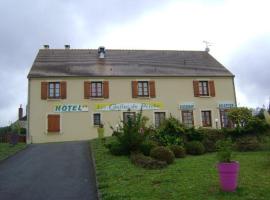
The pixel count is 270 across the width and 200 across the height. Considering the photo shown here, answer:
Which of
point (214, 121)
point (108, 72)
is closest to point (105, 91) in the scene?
point (108, 72)

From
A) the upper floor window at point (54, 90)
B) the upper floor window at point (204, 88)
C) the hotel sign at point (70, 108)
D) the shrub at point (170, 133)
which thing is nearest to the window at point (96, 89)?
the hotel sign at point (70, 108)

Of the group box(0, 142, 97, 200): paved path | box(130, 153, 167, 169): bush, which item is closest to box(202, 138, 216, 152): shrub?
box(130, 153, 167, 169): bush

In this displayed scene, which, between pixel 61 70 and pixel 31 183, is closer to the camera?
pixel 31 183

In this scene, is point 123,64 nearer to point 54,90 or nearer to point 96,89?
point 96,89

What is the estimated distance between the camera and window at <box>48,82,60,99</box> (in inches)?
1116

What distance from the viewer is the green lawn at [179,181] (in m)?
8.44

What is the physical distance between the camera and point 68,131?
91.3 feet

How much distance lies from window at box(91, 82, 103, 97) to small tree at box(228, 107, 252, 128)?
40.5 feet

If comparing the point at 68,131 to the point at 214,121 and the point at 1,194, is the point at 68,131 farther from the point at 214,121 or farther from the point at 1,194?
the point at 1,194


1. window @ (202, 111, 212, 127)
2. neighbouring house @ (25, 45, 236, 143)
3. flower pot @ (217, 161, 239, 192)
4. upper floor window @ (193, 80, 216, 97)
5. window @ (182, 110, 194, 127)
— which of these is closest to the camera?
flower pot @ (217, 161, 239, 192)

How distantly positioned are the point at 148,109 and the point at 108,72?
4.54m

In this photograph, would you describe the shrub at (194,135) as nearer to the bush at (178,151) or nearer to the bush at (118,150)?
the bush at (178,151)

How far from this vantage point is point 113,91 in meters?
29.3

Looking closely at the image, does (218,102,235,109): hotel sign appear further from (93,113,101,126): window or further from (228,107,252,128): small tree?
(228,107,252,128): small tree
